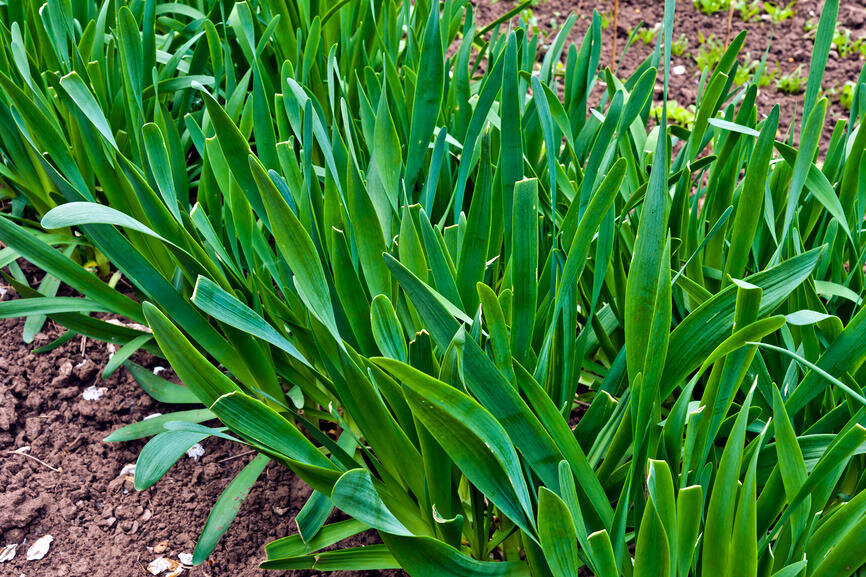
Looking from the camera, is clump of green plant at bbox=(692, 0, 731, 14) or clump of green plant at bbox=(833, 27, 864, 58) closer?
clump of green plant at bbox=(833, 27, 864, 58)

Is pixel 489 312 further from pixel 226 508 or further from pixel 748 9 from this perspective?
pixel 748 9

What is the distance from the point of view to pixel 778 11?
2746 millimetres

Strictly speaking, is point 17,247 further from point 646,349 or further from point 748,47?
point 748,47

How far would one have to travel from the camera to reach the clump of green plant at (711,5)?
2.77 metres

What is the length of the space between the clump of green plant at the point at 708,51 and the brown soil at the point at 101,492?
6.39ft

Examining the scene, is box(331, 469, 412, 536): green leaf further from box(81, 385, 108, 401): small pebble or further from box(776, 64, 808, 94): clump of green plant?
box(776, 64, 808, 94): clump of green plant

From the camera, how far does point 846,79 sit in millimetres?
2488

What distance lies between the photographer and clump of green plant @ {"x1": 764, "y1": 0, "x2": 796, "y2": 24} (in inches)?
Result: 107

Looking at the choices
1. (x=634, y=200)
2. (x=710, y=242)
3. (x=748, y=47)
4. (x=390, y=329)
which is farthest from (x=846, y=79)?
(x=390, y=329)

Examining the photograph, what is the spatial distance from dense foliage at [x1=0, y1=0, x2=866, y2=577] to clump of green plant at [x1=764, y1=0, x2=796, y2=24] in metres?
1.54

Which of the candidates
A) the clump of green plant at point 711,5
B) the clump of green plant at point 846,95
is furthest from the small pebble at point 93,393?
the clump of green plant at point 711,5

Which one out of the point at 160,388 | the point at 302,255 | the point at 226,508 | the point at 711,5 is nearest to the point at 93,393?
the point at 160,388

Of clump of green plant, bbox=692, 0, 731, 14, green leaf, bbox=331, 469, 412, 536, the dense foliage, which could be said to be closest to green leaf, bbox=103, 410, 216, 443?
the dense foliage

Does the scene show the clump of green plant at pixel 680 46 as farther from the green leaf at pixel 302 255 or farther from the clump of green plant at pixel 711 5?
the green leaf at pixel 302 255
